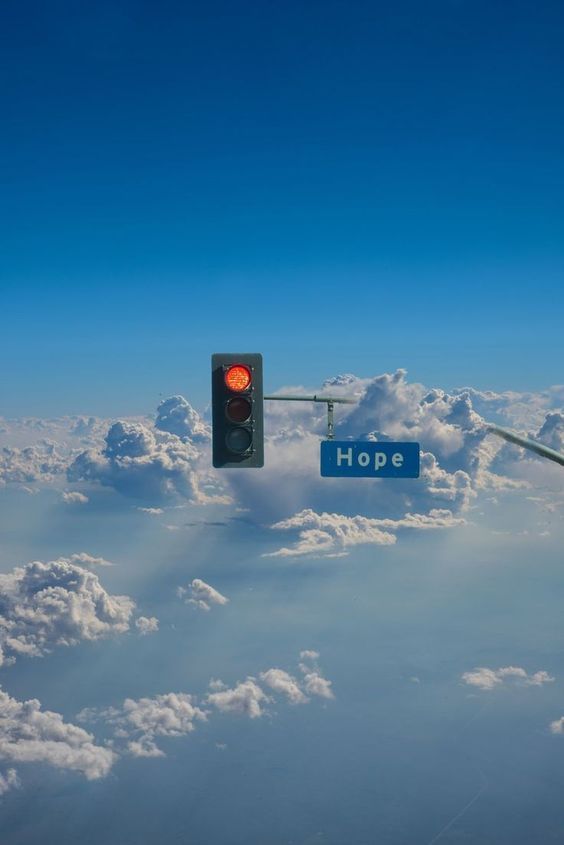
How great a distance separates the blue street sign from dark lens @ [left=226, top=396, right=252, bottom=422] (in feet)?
6.12

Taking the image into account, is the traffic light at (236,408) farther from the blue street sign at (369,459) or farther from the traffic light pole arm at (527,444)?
the traffic light pole arm at (527,444)

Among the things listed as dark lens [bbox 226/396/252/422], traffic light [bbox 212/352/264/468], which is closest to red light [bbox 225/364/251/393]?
traffic light [bbox 212/352/264/468]

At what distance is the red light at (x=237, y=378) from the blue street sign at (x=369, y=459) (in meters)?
2.09

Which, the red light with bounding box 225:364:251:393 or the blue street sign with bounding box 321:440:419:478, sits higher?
the red light with bounding box 225:364:251:393

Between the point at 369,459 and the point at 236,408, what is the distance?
263 cm

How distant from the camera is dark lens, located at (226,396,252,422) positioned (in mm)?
11284

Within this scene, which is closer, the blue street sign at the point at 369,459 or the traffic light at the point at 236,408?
the traffic light at the point at 236,408

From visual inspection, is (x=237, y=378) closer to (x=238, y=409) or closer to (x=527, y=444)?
(x=238, y=409)

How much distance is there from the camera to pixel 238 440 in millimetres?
11383

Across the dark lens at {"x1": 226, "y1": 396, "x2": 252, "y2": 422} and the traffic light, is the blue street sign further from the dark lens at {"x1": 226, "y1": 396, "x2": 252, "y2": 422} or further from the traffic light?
the dark lens at {"x1": 226, "y1": 396, "x2": 252, "y2": 422}

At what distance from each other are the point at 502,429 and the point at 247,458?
3705 mm

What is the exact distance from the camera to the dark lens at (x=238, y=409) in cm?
1128

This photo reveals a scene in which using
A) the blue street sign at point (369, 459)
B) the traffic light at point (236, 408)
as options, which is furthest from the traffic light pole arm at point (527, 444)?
the traffic light at point (236, 408)

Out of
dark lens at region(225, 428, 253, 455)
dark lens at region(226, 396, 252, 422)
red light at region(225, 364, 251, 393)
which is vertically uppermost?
red light at region(225, 364, 251, 393)
